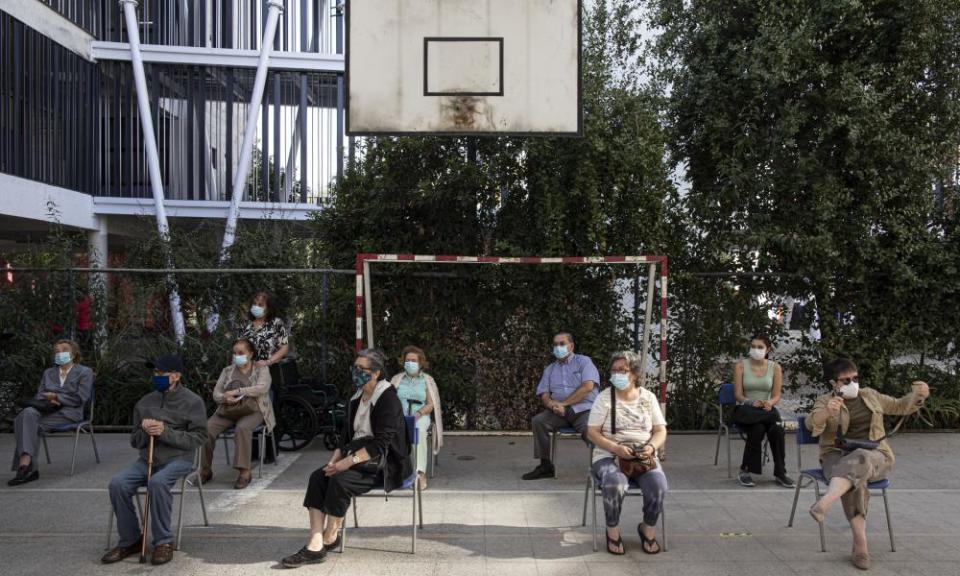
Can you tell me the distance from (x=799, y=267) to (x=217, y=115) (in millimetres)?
17114

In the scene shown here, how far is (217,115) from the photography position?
76.8 ft

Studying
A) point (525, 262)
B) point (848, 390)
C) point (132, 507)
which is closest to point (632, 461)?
point (848, 390)

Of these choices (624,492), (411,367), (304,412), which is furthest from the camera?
(304,412)

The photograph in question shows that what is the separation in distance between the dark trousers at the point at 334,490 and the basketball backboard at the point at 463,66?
14.2 feet

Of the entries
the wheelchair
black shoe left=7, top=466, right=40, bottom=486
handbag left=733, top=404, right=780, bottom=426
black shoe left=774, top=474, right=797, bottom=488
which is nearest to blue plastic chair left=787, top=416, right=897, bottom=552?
black shoe left=774, top=474, right=797, bottom=488

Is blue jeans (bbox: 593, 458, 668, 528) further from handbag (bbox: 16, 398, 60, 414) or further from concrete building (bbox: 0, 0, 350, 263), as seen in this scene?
concrete building (bbox: 0, 0, 350, 263)

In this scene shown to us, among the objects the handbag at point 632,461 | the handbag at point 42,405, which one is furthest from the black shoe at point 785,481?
the handbag at point 42,405

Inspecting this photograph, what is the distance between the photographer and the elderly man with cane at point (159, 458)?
19.5ft

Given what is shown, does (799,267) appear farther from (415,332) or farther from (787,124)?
(415,332)

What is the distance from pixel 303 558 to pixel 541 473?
3381 millimetres

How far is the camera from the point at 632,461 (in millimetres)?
6277

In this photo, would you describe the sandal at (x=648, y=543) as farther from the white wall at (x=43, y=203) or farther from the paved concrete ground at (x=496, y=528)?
the white wall at (x=43, y=203)

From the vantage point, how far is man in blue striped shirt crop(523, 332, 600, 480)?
341 inches

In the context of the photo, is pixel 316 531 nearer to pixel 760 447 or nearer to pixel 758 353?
pixel 760 447
